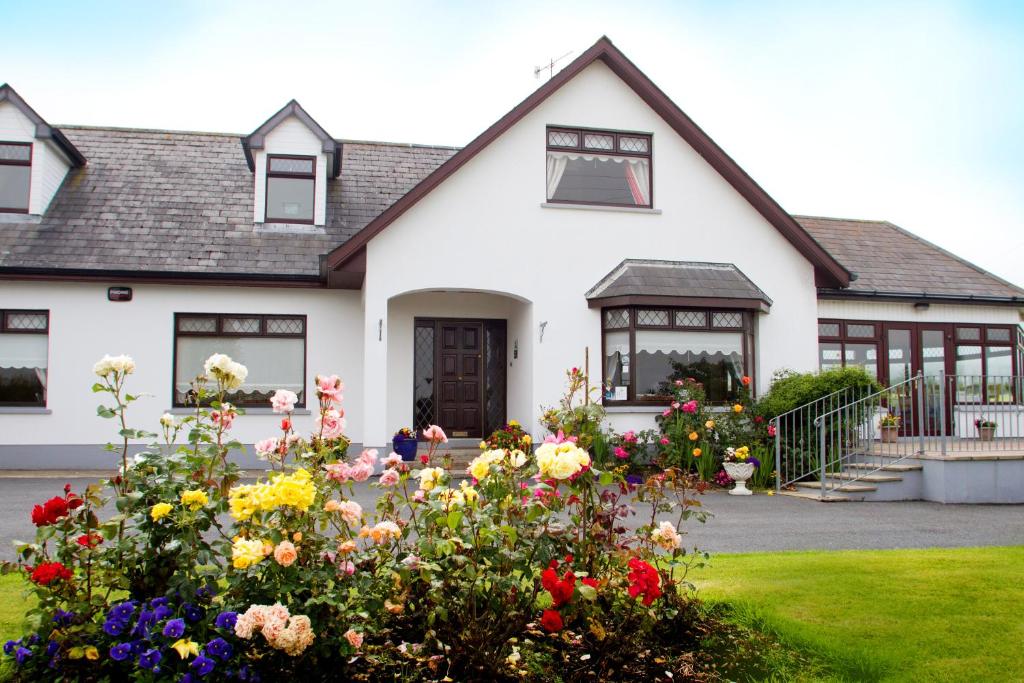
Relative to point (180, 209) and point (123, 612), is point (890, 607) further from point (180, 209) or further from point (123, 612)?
point (180, 209)

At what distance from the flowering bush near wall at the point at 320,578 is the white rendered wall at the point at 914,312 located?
46.2 ft

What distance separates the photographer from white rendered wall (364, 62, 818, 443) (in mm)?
13227

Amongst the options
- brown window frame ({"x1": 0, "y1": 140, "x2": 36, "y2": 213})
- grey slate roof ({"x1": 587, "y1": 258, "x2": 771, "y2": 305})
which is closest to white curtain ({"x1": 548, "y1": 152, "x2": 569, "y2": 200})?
grey slate roof ({"x1": 587, "y1": 258, "x2": 771, "y2": 305})

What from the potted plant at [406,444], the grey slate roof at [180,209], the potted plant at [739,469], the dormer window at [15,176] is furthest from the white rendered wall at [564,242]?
the dormer window at [15,176]

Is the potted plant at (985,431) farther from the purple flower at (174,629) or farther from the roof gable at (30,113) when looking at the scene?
the roof gable at (30,113)

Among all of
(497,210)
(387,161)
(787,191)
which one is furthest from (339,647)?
(787,191)

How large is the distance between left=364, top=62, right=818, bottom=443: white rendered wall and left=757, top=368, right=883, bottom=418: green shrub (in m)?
1.22

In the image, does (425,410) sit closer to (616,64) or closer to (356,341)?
(356,341)

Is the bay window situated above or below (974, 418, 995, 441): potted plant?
above

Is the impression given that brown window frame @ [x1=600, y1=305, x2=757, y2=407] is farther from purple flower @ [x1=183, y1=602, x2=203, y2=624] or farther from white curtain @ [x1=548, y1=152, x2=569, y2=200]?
purple flower @ [x1=183, y1=602, x2=203, y2=624]

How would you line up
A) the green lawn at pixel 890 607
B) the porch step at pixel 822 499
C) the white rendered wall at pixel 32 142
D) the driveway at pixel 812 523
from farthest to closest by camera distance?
1. the white rendered wall at pixel 32 142
2. the porch step at pixel 822 499
3. the driveway at pixel 812 523
4. the green lawn at pixel 890 607

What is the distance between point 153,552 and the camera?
360cm

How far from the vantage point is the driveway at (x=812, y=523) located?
25.4 feet

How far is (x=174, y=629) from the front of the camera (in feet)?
11.1
